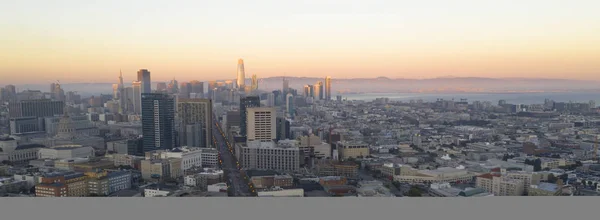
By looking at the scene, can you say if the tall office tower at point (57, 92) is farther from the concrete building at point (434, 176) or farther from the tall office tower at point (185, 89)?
the concrete building at point (434, 176)

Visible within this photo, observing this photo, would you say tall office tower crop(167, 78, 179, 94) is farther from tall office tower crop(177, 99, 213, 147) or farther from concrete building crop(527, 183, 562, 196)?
concrete building crop(527, 183, 562, 196)

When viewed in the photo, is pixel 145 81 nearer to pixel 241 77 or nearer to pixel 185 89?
pixel 185 89

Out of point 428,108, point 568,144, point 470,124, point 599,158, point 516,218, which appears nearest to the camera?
point 516,218

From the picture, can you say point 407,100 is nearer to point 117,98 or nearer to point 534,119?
point 534,119

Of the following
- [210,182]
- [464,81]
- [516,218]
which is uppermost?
[464,81]

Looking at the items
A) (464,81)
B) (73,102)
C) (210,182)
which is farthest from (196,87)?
(464,81)

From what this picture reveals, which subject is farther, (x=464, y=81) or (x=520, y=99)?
(x=520, y=99)

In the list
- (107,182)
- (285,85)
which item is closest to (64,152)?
(107,182)
